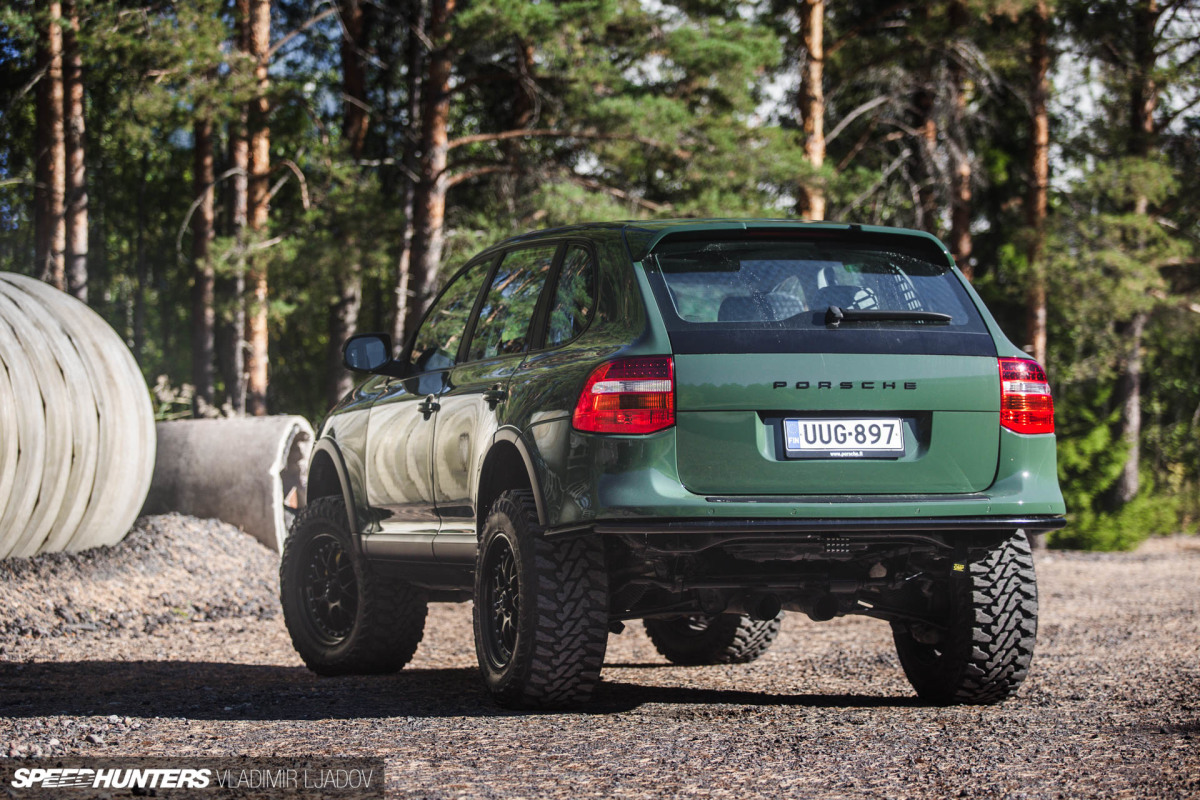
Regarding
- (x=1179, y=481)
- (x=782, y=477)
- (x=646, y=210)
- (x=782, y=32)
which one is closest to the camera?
(x=782, y=477)

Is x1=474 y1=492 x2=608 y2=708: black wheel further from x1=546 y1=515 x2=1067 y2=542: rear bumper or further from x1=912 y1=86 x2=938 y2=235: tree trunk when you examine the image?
x1=912 y1=86 x2=938 y2=235: tree trunk

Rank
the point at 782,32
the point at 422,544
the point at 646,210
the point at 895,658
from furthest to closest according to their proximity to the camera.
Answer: the point at 782,32 < the point at 646,210 < the point at 895,658 < the point at 422,544

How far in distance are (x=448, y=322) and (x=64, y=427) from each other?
15.8ft

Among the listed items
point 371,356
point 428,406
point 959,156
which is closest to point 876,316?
point 428,406

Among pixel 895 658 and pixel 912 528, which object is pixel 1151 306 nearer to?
pixel 895 658

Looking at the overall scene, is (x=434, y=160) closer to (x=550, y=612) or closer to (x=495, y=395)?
(x=495, y=395)

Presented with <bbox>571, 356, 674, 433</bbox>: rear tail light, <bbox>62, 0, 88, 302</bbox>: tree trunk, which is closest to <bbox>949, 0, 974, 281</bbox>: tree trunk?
<bbox>62, 0, 88, 302</bbox>: tree trunk

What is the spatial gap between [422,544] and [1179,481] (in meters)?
26.5

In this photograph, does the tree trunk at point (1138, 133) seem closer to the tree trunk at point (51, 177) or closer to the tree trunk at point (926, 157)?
the tree trunk at point (926, 157)

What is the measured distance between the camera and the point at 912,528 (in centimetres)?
512

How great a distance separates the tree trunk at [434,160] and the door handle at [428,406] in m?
13.7

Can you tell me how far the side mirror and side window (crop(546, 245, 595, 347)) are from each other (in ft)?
3.93

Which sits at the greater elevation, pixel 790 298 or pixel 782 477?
pixel 790 298

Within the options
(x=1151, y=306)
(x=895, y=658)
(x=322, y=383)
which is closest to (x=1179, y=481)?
(x=1151, y=306)
